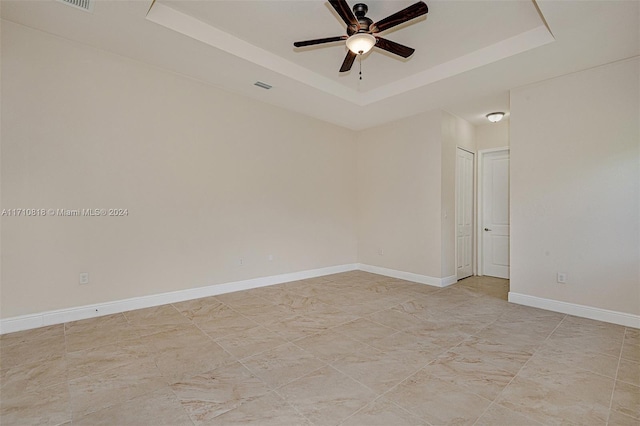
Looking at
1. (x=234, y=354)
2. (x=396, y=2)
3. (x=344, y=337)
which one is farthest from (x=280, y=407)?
(x=396, y=2)

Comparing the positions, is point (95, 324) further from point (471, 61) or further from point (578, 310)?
point (578, 310)

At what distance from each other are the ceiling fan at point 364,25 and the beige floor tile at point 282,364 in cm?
292

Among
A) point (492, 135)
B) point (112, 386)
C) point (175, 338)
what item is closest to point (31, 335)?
point (175, 338)

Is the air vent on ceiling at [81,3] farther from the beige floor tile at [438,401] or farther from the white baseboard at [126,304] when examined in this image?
the beige floor tile at [438,401]

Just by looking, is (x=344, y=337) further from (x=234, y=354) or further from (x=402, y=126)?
(x=402, y=126)

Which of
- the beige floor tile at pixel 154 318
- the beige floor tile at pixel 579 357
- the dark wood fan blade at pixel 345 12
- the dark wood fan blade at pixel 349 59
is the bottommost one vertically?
the beige floor tile at pixel 579 357

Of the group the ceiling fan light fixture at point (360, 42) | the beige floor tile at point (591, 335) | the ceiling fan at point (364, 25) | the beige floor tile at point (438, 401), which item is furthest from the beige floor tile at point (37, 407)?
the beige floor tile at point (591, 335)

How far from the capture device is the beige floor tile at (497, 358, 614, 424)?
1.83 m

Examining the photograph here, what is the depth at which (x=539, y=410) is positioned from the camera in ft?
6.14

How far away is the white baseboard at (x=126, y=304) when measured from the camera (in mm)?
2998

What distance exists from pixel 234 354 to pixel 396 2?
3.68 metres

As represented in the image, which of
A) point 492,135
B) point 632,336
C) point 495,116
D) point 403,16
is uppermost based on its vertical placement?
point 403,16

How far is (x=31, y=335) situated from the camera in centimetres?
288

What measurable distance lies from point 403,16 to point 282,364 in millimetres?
3147
